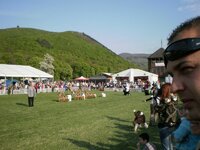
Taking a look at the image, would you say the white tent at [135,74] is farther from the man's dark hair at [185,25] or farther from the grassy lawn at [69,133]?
the man's dark hair at [185,25]

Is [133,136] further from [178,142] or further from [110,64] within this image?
[110,64]

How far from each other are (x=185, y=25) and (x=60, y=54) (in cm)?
13583

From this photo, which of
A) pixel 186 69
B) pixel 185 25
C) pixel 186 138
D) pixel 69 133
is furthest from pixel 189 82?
pixel 69 133

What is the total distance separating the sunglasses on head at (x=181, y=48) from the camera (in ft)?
4.80

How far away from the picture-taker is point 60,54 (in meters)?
136

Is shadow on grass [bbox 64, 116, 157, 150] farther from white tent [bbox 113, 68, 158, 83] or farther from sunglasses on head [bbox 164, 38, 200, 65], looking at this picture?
white tent [bbox 113, 68, 158, 83]

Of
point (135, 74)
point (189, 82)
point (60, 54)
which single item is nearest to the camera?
point (189, 82)

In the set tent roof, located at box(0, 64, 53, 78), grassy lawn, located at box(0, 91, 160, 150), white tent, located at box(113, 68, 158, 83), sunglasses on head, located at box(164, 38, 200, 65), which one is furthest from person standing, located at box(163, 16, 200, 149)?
white tent, located at box(113, 68, 158, 83)

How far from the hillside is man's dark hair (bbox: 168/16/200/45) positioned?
98387mm

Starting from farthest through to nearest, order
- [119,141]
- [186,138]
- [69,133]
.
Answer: [69,133]
[119,141]
[186,138]

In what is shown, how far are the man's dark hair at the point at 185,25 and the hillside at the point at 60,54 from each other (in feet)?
323

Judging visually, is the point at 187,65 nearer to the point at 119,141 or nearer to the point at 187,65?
the point at 187,65

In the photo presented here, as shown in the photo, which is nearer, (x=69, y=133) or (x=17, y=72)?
→ (x=69, y=133)

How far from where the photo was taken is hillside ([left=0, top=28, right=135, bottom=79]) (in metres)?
103
